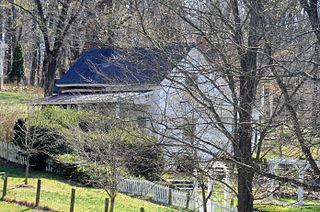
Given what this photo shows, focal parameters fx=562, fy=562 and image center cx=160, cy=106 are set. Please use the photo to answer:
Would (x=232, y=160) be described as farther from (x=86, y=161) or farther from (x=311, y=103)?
(x=86, y=161)

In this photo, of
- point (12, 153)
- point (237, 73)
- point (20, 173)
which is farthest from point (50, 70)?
point (237, 73)

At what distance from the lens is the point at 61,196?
56.7 ft

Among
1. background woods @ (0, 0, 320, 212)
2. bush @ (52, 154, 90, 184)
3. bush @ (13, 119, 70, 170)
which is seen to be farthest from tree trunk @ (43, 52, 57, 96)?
background woods @ (0, 0, 320, 212)

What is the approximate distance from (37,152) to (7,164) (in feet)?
7.85

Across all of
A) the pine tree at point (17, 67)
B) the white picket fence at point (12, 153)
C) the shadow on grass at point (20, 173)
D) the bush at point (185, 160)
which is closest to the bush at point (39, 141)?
the white picket fence at point (12, 153)

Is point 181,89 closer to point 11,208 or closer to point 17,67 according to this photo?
point 11,208

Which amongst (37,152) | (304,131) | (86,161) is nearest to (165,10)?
(304,131)

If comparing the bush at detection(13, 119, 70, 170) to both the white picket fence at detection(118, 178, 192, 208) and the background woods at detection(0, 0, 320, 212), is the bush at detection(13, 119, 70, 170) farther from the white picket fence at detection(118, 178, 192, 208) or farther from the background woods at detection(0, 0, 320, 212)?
the background woods at detection(0, 0, 320, 212)

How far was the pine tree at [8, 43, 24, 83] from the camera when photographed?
41681mm

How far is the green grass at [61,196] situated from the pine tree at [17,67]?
22003 millimetres

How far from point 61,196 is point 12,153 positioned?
6.41 meters

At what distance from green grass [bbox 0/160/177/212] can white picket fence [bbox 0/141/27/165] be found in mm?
1492

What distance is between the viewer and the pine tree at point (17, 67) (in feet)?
137

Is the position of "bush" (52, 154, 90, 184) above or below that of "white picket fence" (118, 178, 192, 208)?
above
